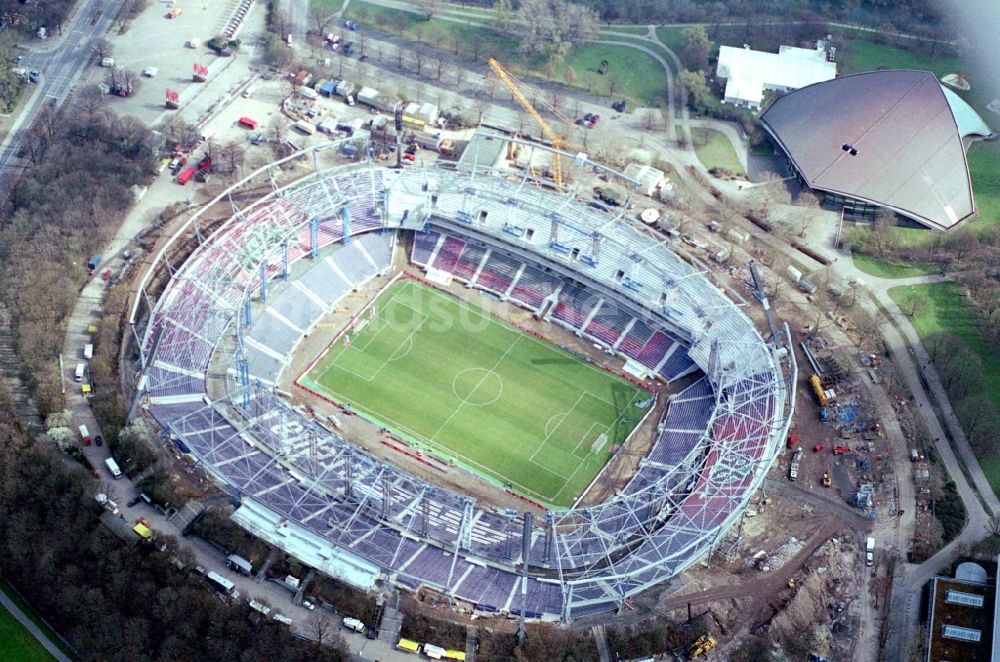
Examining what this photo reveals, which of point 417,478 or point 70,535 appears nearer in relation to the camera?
point 70,535

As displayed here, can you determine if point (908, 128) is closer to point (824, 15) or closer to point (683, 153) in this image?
point (683, 153)

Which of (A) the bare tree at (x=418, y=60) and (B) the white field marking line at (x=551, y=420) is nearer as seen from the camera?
(B) the white field marking line at (x=551, y=420)

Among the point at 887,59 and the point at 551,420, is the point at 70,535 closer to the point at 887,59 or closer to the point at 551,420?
the point at 551,420

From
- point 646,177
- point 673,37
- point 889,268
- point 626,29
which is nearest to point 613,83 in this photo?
point 626,29

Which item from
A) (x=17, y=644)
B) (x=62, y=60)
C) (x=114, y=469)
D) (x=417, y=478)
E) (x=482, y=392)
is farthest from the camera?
(x=62, y=60)

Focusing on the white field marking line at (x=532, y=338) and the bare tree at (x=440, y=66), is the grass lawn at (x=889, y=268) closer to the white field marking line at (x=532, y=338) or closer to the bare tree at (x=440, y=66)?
the white field marking line at (x=532, y=338)

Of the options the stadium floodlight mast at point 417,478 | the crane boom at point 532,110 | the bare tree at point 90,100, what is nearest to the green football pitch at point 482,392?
the stadium floodlight mast at point 417,478

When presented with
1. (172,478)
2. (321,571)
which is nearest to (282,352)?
(172,478)
